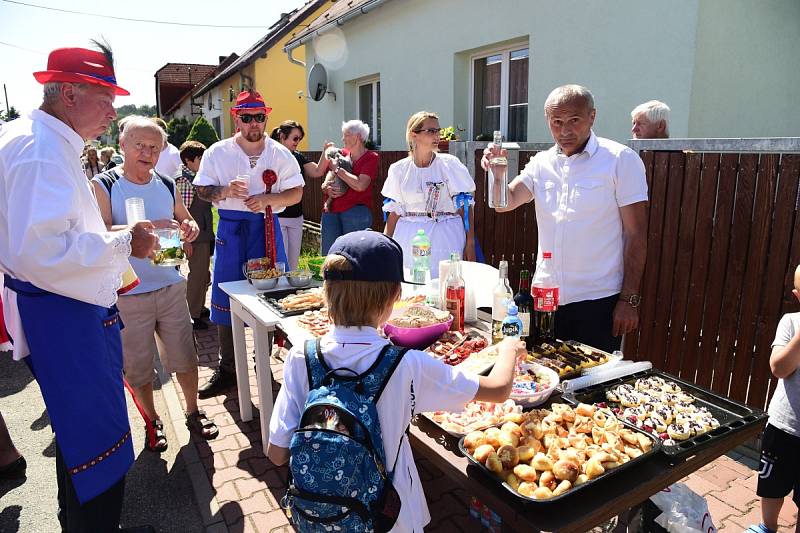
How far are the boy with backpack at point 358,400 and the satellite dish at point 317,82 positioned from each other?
11.6 metres

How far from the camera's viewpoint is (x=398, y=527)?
169 centimetres

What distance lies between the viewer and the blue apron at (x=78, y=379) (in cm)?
220

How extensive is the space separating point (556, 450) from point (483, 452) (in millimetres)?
227

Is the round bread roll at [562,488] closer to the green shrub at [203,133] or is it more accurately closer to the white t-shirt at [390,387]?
the white t-shirt at [390,387]

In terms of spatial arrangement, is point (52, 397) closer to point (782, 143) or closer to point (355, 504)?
point (355, 504)

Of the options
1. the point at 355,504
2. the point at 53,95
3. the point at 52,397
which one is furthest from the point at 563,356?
the point at 53,95

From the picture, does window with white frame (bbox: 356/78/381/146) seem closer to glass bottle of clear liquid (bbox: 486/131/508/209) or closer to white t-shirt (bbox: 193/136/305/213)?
white t-shirt (bbox: 193/136/305/213)

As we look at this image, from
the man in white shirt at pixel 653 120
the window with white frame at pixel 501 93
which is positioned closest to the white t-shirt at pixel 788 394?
the man in white shirt at pixel 653 120

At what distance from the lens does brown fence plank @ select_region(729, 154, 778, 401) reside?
11.5ft

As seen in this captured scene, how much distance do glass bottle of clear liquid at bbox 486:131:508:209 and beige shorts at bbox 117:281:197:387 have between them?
2176 millimetres

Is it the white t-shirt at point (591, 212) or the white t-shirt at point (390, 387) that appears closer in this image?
the white t-shirt at point (390, 387)

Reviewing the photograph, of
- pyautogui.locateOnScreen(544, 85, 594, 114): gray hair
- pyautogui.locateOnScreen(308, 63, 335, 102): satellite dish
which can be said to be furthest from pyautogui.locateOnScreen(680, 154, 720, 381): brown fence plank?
pyautogui.locateOnScreen(308, 63, 335, 102): satellite dish

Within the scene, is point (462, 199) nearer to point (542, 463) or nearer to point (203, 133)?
point (542, 463)

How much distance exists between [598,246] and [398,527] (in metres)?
1.86
